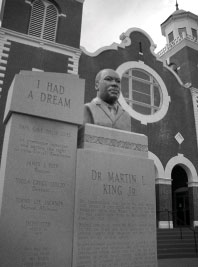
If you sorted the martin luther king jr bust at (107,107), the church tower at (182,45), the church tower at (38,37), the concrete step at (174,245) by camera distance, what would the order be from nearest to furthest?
1. the martin luther king jr bust at (107,107)
2. the concrete step at (174,245)
3. the church tower at (38,37)
4. the church tower at (182,45)

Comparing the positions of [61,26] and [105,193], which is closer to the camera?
[105,193]

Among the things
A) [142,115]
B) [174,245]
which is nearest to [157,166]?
[142,115]

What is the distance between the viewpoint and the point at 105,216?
4.22 meters

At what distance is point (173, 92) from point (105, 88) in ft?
49.3

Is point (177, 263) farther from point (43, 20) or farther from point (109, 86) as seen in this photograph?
point (43, 20)

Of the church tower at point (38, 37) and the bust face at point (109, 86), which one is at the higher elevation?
the church tower at point (38, 37)

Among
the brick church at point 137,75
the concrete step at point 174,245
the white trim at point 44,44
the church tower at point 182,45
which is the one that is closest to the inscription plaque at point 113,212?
the concrete step at point 174,245

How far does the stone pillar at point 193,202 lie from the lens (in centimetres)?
1643

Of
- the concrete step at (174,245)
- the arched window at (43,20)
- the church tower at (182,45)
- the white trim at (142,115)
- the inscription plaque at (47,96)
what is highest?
the church tower at (182,45)

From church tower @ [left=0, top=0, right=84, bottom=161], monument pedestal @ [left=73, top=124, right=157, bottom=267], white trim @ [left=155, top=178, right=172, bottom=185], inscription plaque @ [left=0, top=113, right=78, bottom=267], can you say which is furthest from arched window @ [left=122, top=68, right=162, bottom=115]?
inscription plaque @ [left=0, top=113, right=78, bottom=267]

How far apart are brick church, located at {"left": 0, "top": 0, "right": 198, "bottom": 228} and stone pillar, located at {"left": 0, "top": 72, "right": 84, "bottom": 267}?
924cm

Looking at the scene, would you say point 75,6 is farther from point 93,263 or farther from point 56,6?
point 93,263

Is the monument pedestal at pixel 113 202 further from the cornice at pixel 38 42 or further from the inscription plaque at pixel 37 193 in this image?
the cornice at pixel 38 42

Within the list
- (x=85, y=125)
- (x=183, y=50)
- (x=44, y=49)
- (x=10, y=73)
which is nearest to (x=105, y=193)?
(x=85, y=125)
